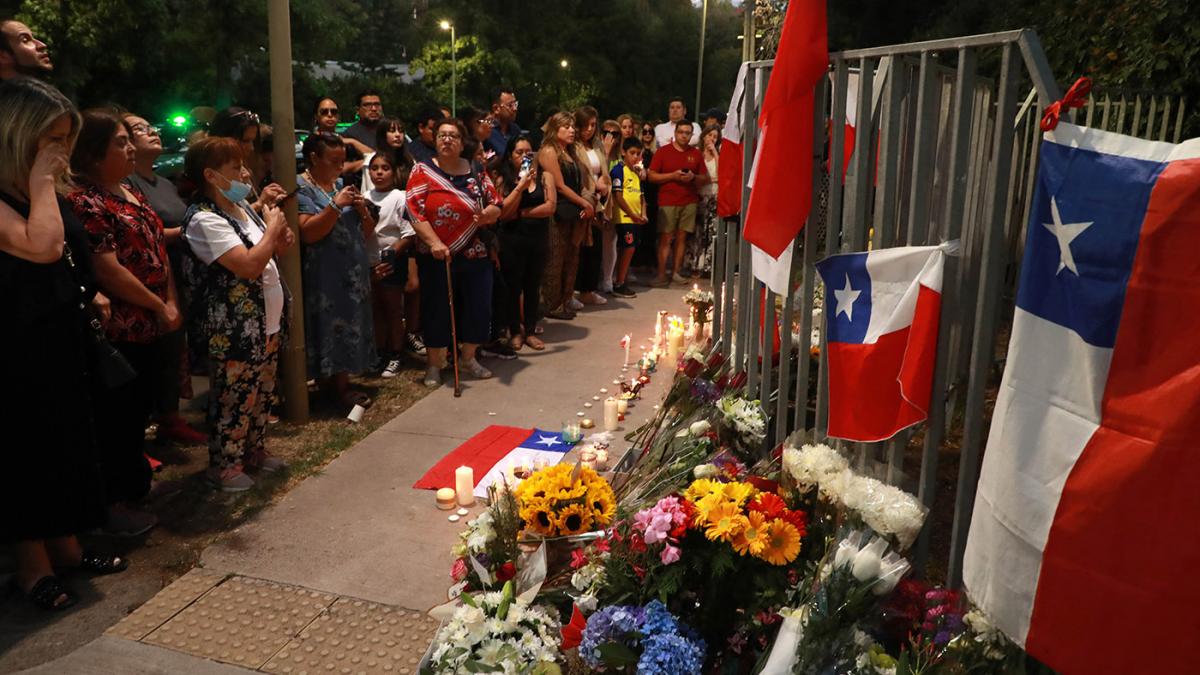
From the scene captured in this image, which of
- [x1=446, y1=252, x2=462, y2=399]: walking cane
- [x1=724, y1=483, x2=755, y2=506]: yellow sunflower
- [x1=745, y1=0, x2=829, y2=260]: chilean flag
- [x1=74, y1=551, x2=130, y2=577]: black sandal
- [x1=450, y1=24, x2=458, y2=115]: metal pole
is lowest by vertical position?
[x1=74, y1=551, x2=130, y2=577]: black sandal

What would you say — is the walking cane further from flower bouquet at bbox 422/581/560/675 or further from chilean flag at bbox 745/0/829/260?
flower bouquet at bbox 422/581/560/675

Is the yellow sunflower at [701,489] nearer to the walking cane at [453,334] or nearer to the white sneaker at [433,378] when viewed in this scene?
the walking cane at [453,334]

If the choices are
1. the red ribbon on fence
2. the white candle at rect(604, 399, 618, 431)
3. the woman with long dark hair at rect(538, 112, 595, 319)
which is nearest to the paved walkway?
the white candle at rect(604, 399, 618, 431)

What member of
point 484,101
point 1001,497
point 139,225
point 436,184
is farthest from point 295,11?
point 1001,497

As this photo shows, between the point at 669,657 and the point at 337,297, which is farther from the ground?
the point at 337,297

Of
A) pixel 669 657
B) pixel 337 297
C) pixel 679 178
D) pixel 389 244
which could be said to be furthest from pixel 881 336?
pixel 679 178

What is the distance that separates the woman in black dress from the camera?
324 cm

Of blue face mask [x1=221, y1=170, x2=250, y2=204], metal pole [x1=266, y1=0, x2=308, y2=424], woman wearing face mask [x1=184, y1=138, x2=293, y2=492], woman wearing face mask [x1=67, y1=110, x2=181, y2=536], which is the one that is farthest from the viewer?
metal pole [x1=266, y1=0, x2=308, y2=424]

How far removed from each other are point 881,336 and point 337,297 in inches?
152

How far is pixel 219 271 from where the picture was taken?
4.25m

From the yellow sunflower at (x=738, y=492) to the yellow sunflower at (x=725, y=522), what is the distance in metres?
0.05

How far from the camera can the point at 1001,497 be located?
6.81 ft

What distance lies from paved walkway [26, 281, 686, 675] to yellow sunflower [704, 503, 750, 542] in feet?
4.04

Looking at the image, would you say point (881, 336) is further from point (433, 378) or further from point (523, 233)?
point (523, 233)
